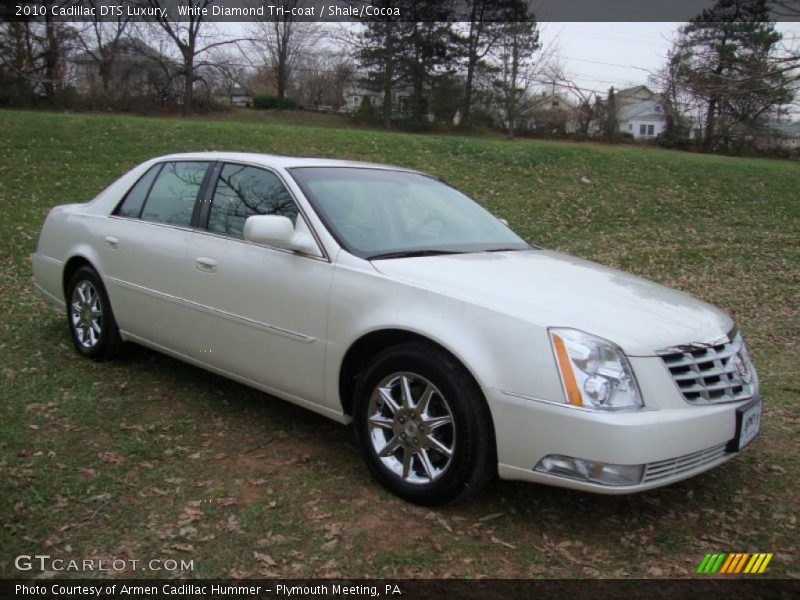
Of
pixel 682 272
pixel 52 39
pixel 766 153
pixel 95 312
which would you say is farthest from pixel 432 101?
pixel 95 312

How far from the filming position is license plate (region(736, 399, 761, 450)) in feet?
10.1

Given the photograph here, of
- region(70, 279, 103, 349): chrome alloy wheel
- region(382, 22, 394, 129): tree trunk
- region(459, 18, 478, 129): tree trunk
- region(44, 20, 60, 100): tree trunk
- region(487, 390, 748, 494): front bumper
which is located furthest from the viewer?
region(459, 18, 478, 129): tree trunk

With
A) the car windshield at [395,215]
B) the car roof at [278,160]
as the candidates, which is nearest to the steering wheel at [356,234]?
the car windshield at [395,215]

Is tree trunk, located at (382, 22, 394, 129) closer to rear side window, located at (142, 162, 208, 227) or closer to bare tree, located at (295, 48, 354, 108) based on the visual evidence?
bare tree, located at (295, 48, 354, 108)

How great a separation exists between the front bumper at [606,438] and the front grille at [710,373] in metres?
0.07

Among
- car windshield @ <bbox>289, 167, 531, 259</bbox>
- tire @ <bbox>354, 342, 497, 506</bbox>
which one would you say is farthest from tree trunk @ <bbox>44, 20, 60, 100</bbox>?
tire @ <bbox>354, 342, 497, 506</bbox>

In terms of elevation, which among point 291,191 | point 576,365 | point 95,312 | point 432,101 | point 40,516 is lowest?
point 40,516

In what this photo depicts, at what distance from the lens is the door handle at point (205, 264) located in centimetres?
402

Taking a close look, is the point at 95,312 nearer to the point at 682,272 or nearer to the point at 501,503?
the point at 501,503

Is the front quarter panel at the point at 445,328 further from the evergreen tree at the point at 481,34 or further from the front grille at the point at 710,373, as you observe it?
the evergreen tree at the point at 481,34

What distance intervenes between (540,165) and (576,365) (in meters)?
15.0

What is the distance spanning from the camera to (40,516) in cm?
309

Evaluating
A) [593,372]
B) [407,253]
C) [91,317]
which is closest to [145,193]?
[91,317]

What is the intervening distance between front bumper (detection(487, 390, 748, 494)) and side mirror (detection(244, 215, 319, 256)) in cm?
132
